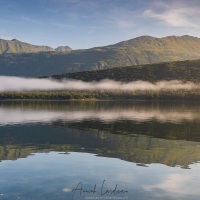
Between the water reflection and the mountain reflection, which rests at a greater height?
the mountain reflection

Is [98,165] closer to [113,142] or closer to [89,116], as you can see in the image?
[113,142]

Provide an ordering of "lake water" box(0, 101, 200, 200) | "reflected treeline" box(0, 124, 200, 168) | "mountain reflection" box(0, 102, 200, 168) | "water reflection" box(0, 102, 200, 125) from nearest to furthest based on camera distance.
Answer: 1. "lake water" box(0, 101, 200, 200)
2. "reflected treeline" box(0, 124, 200, 168)
3. "mountain reflection" box(0, 102, 200, 168)
4. "water reflection" box(0, 102, 200, 125)

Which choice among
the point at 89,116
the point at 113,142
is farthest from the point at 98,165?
the point at 89,116

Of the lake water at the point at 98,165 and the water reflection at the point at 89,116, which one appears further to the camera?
the water reflection at the point at 89,116

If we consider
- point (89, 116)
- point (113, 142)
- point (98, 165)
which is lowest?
point (89, 116)

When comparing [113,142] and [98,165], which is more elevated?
[98,165]

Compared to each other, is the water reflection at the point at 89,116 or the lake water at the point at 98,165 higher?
the lake water at the point at 98,165

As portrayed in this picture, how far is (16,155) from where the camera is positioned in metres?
52.2

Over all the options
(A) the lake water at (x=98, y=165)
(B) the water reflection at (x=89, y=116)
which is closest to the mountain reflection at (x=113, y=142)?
(A) the lake water at (x=98, y=165)

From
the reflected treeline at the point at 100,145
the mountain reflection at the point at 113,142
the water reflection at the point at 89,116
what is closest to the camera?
the reflected treeline at the point at 100,145

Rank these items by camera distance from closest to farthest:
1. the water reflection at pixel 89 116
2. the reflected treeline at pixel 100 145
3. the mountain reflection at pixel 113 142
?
the reflected treeline at pixel 100 145
the mountain reflection at pixel 113 142
the water reflection at pixel 89 116

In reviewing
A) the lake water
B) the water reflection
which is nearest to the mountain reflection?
the lake water

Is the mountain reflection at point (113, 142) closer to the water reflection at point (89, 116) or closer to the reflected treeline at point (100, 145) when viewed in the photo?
the reflected treeline at point (100, 145)

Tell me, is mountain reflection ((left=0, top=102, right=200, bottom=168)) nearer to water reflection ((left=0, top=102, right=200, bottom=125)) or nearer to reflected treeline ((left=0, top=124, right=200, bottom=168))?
reflected treeline ((left=0, top=124, right=200, bottom=168))
